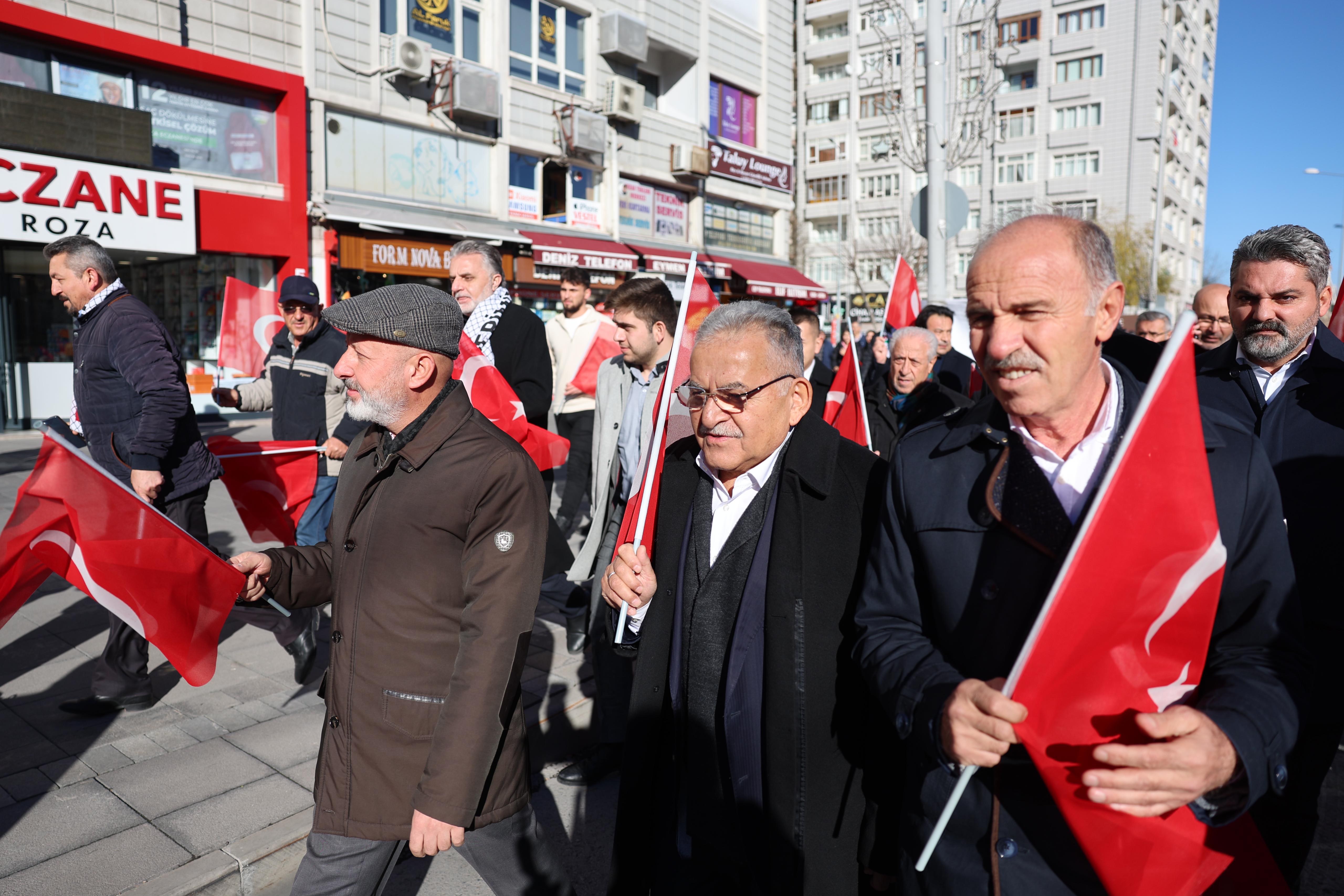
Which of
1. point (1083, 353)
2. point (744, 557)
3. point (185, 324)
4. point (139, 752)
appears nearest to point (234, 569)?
Answer: point (744, 557)

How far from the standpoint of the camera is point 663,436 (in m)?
2.32

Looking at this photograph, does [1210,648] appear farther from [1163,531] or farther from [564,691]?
[564,691]

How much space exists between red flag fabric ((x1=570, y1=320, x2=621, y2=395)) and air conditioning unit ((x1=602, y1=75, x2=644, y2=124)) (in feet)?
56.1

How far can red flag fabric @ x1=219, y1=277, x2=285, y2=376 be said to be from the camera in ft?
20.4

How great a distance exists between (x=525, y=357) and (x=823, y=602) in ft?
11.8

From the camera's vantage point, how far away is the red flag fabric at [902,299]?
859 centimetres

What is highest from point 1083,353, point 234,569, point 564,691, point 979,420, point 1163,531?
point 1083,353

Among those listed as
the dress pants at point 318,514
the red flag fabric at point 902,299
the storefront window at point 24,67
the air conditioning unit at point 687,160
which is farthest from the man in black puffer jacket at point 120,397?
the air conditioning unit at point 687,160

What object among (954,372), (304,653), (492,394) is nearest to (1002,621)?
(492,394)

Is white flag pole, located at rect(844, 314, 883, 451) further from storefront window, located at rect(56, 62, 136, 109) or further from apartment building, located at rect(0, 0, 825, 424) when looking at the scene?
storefront window, located at rect(56, 62, 136, 109)

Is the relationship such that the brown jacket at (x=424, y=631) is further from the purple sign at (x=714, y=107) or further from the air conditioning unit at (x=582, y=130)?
the purple sign at (x=714, y=107)

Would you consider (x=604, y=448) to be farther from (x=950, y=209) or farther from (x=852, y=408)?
(x=950, y=209)

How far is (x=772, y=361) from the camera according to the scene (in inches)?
88.8

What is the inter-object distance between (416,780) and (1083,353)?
1.92 meters
